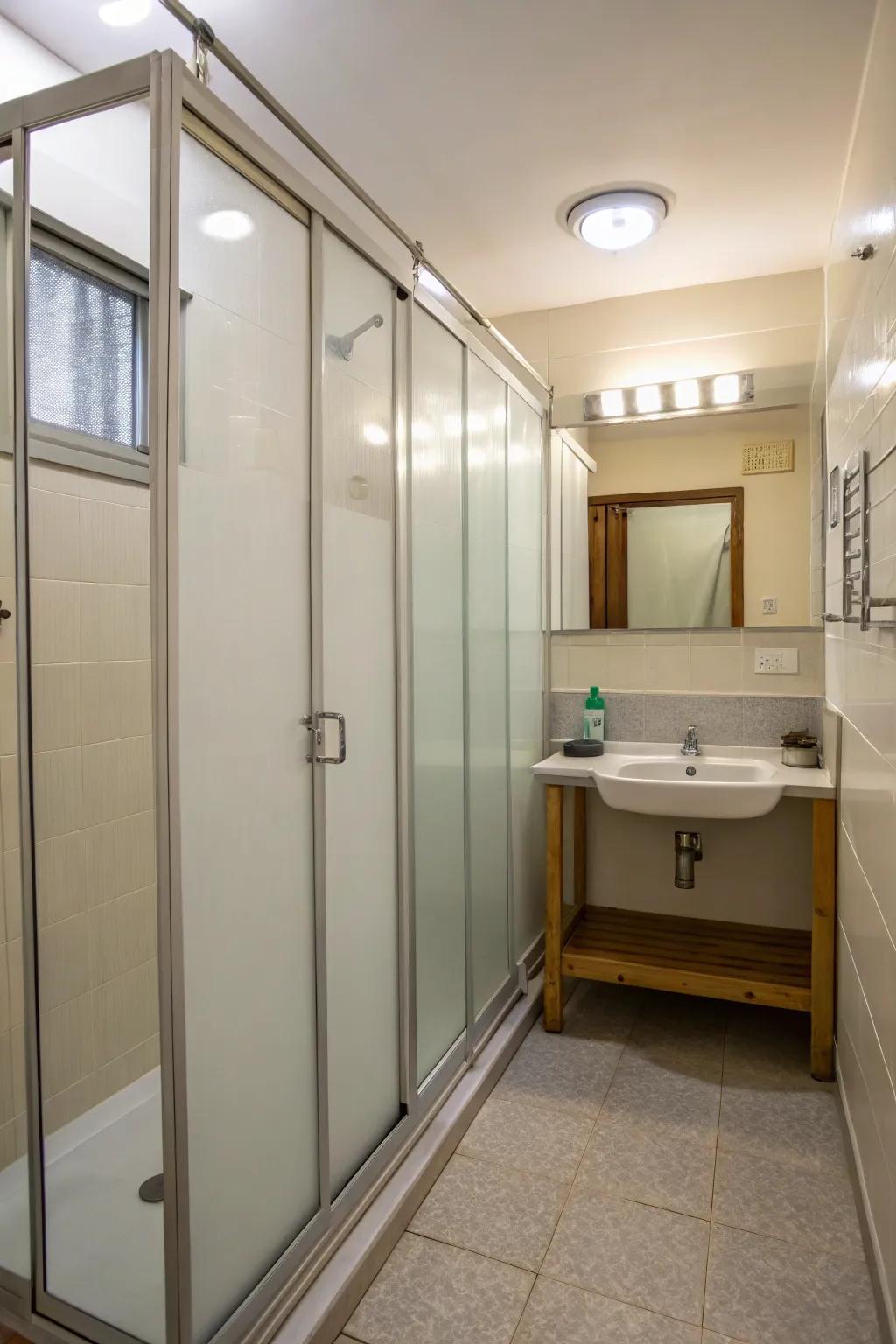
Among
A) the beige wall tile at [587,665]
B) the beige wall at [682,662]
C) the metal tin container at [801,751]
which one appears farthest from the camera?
the beige wall tile at [587,665]

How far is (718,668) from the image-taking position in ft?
9.78

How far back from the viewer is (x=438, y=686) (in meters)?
2.17

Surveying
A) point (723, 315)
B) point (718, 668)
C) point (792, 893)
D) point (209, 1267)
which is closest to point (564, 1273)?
point (209, 1267)

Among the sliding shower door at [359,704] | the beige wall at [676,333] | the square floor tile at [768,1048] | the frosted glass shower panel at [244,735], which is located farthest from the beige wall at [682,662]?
the frosted glass shower panel at [244,735]

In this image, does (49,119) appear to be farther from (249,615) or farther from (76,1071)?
(76,1071)

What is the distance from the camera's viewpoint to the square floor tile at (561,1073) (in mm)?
2309

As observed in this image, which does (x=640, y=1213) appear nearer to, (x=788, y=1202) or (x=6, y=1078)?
(x=788, y=1202)

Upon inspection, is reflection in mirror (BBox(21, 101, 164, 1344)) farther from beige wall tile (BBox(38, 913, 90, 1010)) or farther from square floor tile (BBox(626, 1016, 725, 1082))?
square floor tile (BBox(626, 1016, 725, 1082))

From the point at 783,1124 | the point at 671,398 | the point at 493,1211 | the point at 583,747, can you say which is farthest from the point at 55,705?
the point at 671,398

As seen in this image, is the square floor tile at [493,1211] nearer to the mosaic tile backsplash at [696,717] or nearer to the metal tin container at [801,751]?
the metal tin container at [801,751]

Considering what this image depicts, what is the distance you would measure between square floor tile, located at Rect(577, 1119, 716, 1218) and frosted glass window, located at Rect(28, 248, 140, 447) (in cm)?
192

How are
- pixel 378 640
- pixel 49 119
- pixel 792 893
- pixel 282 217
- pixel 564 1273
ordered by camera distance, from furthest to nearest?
1. pixel 792 893
2. pixel 378 640
3. pixel 564 1273
4. pixel 282 217
5. pixel 49 119

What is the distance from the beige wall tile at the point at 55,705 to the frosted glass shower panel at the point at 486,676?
116 cm

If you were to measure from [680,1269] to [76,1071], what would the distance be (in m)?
1.23
